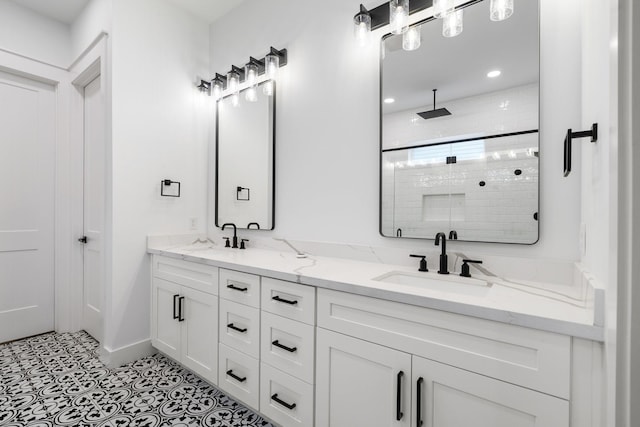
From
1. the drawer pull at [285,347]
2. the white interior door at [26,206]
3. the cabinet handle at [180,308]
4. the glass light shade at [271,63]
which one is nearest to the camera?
the drawer pull at [285,347]

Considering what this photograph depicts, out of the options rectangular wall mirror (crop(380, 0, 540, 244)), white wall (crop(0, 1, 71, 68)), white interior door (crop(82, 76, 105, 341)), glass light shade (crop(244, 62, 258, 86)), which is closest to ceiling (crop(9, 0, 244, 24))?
white wall (crop(0, 1, 71, 68))

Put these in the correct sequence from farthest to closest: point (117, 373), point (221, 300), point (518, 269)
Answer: point (117, 373), point (221, 300), point (518, 269)

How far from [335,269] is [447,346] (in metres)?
0.66

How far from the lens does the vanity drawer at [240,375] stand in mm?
1607

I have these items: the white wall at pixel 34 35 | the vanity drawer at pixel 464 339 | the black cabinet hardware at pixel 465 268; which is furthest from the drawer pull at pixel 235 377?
the white wall at pixel 34 35

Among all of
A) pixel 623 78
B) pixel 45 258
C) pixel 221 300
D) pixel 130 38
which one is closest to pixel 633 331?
pixel 623 78

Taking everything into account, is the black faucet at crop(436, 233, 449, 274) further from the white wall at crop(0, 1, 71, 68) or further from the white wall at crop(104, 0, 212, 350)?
the white wall at crop(0, 1, 71, 68)

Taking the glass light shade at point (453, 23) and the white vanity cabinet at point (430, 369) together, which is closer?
the white vanity cabinet at point (430, 369)

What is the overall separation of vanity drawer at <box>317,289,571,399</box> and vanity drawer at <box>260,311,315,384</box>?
17 centimetres

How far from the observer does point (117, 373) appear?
7.13ft

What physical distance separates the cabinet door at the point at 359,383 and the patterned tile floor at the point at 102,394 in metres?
0.57

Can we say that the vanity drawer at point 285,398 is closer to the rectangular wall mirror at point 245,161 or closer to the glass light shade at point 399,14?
the rectangular wall mirror at point 245,161

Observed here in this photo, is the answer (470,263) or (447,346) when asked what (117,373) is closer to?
(447,346)

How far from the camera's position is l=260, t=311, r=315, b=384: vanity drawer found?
4.56 feet
